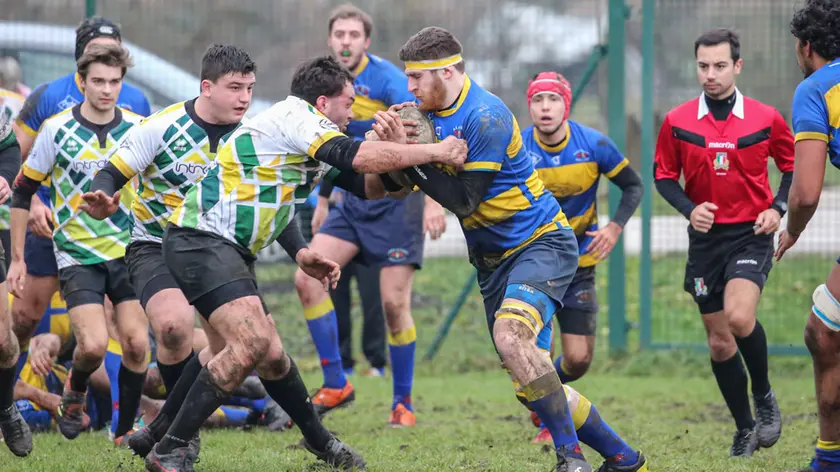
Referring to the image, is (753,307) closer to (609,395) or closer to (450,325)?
(609,395)

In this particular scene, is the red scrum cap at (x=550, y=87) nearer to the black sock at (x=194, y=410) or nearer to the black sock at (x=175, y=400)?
the black sock at (x=175, y=400)

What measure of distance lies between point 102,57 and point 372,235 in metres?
2.26

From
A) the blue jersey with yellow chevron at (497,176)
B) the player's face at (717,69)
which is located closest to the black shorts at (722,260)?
the player's face at (717,69)

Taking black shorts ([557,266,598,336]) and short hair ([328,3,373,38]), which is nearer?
black shorts ([557,266,598,336])

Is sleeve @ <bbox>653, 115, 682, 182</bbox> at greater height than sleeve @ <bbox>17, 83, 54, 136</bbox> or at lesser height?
lesser

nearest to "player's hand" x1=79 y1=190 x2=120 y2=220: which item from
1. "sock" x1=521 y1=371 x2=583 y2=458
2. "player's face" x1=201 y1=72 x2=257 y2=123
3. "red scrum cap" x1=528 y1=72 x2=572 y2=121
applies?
"player's face" x1=201 y1=72 x2=257 y2=123

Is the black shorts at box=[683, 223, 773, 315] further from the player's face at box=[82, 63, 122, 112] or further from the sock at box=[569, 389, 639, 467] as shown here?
the player's face at box=[82, 63, 122, 112]

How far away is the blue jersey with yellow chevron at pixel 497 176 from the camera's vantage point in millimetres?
5363

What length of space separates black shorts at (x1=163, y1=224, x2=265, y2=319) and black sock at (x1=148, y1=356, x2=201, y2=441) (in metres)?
0.49

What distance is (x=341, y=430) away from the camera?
24.5 ft

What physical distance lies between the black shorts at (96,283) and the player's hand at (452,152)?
2.58m

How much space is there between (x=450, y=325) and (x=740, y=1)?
394 cm

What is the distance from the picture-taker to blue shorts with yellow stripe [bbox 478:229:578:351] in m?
5.25

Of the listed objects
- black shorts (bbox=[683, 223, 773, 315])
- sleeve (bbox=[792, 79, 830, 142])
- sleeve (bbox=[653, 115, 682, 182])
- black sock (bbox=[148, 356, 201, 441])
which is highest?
sleeve (bbox=[792, 79, 830, 142])
